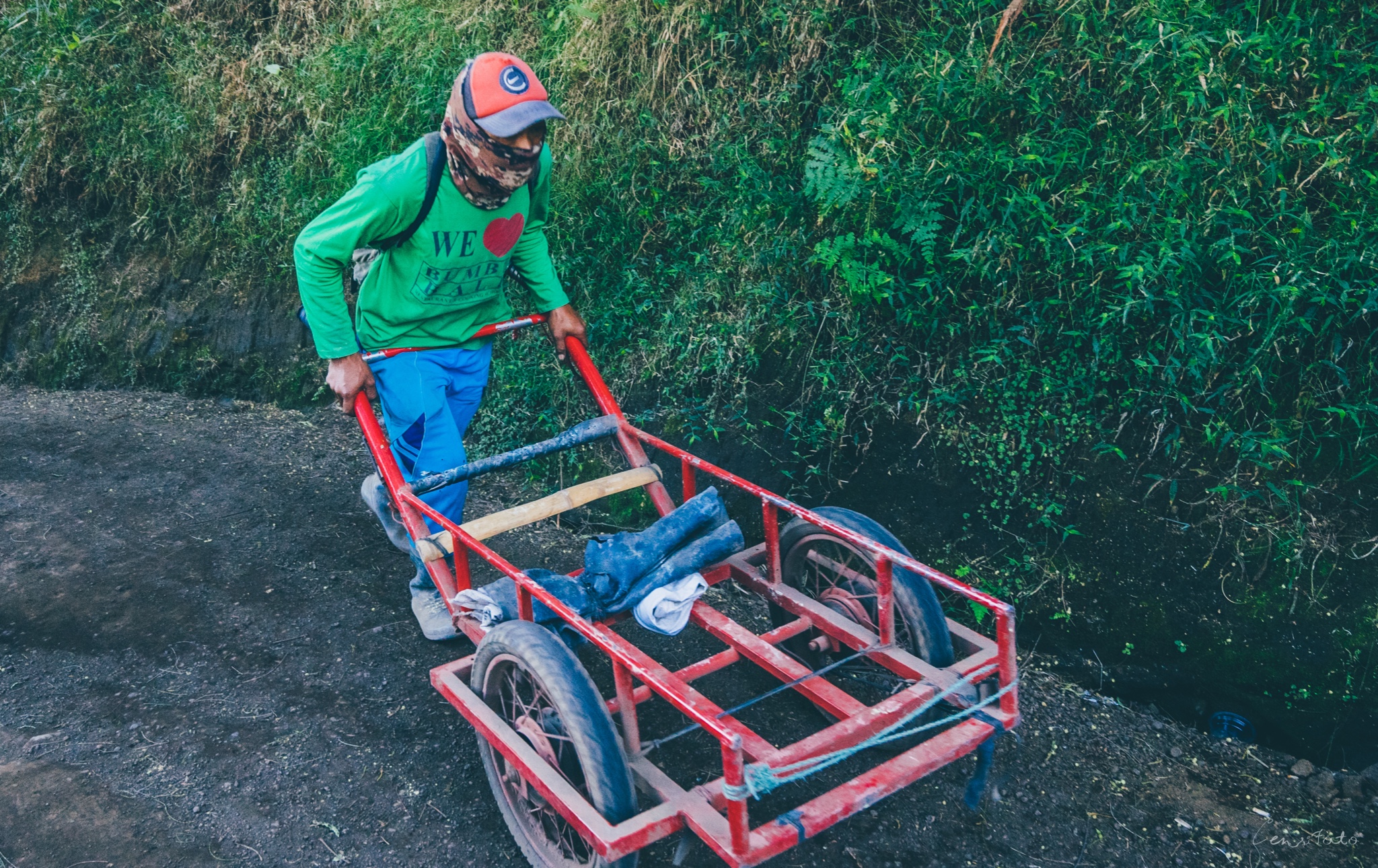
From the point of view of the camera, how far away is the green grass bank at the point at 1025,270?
11.6ft

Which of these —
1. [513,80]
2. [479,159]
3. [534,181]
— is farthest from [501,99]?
[534,181]

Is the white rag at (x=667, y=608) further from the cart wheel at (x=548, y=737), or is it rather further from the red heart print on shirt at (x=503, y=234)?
the red heart print on shirt at (x=503, y=234)

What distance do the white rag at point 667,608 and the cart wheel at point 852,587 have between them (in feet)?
1.63

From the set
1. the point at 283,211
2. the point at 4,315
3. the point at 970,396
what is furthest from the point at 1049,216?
the point at 4,315

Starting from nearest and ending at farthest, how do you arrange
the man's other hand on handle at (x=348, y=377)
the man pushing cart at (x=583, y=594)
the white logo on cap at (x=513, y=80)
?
1. the man pushing cart at (x=583, y=594)
2. the white logo on cap at (x=513, y=80)
3. the man's other hand on handle at (x=348, y=377)

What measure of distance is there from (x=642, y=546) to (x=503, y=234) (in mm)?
1376

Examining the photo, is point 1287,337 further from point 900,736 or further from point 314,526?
point 314,526

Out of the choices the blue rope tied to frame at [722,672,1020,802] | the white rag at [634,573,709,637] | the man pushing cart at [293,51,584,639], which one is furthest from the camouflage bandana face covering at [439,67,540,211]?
the blue rope tied to frame at [722,672,1020,802]

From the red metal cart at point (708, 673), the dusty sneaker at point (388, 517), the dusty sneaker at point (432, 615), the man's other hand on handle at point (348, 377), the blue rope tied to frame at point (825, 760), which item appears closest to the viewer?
the blue rope tied to frame at point (825, 760)

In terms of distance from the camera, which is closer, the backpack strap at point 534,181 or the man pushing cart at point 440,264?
the man pushing cart at point 440,264

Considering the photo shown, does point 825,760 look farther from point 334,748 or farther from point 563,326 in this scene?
point 563,326

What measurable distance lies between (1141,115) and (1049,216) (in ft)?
1.77

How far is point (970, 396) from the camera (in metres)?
4.09

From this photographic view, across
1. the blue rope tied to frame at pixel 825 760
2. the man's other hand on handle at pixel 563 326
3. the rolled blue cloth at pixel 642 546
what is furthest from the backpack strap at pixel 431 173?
the blue rope tied to frame at pixel 825 760
